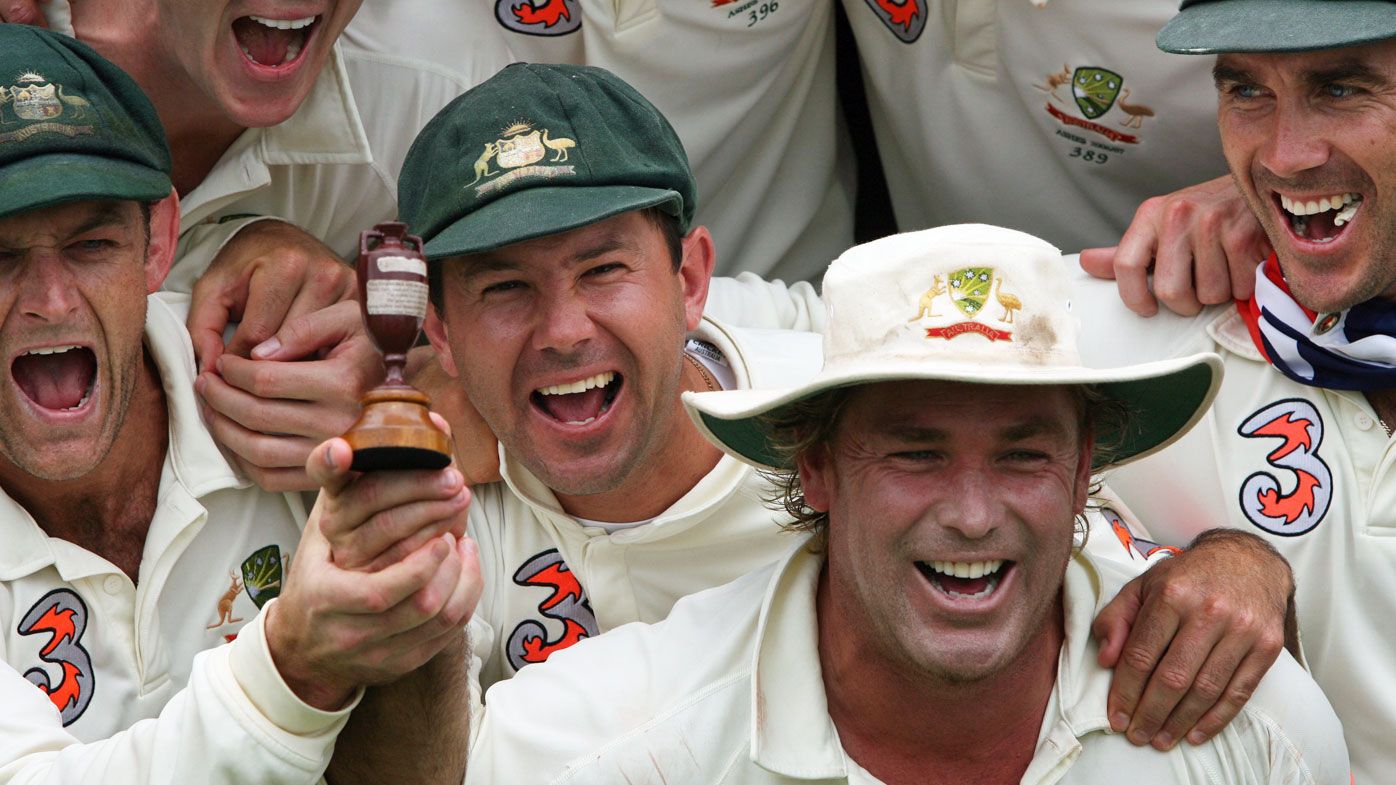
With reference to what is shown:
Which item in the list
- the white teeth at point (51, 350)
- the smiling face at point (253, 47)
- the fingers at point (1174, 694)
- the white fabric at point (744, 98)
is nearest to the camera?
the fingers at point (1174, 694)

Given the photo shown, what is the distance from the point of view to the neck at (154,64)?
14.4 ft

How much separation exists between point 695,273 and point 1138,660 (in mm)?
1385

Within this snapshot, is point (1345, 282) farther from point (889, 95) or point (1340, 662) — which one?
point (889, 95)

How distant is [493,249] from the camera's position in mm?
3729

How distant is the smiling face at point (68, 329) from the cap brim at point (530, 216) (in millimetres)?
624

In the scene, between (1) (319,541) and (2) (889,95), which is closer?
(1) (319,541)

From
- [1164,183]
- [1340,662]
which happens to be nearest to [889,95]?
[1164,183]

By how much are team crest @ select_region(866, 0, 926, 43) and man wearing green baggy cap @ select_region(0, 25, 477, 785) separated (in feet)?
6.50

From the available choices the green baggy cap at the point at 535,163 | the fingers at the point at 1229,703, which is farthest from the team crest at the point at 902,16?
the fingers at the point at 1229,703

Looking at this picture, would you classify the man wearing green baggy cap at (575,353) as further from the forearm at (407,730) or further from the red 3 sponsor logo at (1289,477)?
the red 3 sponsor logo at (1289,477)

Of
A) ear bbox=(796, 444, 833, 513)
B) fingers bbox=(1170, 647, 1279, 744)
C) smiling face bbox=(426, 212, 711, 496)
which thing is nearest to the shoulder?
ear bbox=(796, 444, 833, 513)

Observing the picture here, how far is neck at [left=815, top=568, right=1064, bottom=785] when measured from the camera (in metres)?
3.28

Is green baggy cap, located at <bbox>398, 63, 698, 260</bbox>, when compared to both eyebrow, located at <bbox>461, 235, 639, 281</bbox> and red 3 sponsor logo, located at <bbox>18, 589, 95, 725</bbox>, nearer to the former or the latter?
eyebrow, located at <bbox>461, 235, 639, 281</bbox>

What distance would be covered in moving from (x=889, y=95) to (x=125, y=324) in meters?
2.33
